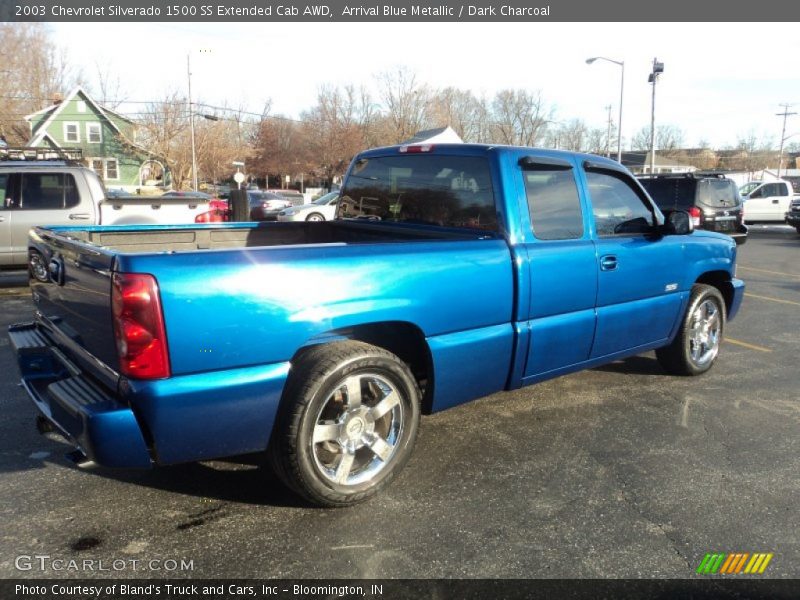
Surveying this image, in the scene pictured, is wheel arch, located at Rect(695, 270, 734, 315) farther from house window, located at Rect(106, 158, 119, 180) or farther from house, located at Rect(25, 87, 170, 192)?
house window, located at Rect(106, 158, 119, 180)

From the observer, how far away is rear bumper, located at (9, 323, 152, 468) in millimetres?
2529

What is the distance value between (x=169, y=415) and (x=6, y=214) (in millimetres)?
7617

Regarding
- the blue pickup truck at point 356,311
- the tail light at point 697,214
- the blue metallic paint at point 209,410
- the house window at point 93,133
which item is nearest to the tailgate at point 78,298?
the blue pickup truck at point 356,311

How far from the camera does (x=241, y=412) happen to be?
9.01 feet

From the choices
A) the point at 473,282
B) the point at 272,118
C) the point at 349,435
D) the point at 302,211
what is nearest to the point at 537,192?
the point at 473,282

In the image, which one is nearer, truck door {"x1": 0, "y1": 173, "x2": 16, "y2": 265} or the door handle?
the door handle

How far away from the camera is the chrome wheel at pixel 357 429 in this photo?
3093 millimetres

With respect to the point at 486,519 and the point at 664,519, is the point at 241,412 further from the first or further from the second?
the point at 664,519

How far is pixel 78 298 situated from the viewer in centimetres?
301

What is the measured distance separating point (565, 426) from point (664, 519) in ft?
4.01

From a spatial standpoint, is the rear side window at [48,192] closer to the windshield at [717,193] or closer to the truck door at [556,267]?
the truck door at [556,267]

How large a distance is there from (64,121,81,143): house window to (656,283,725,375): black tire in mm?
52349

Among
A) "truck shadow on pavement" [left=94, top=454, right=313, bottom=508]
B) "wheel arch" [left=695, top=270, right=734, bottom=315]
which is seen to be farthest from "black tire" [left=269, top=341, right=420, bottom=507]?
"wheel arch" [left=695, top=270, right=734, bottom=315]

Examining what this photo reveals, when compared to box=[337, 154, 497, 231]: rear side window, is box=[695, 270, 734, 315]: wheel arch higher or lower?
lower
